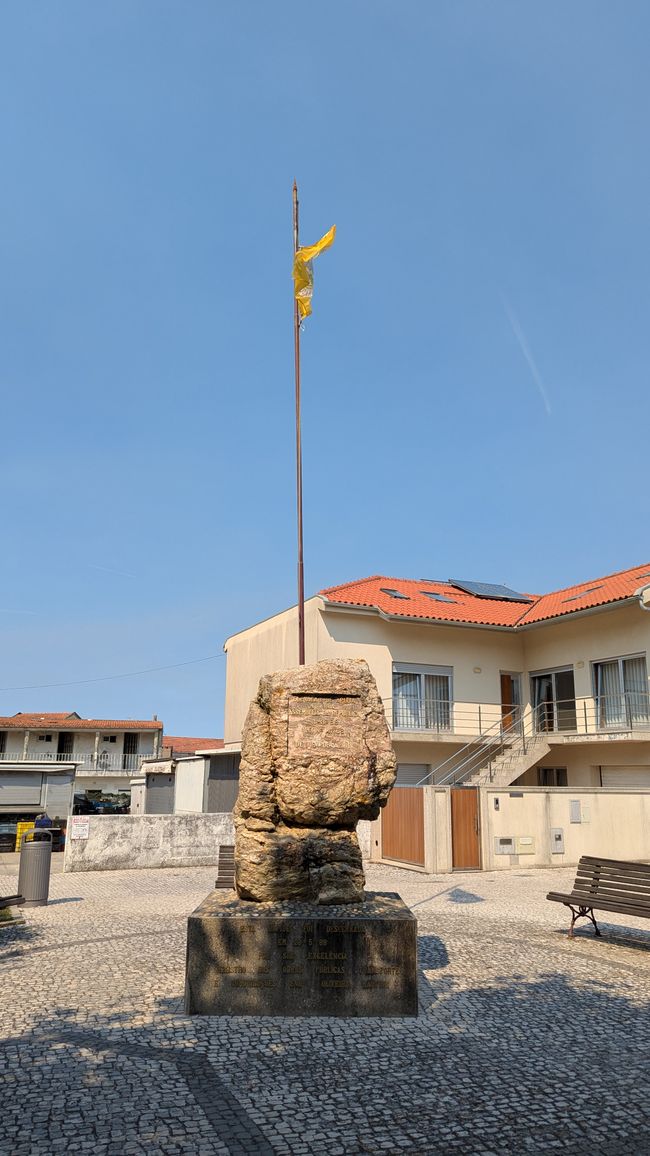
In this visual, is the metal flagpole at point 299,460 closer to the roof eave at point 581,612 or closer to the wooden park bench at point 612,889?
the wooden park bench at point 612,889

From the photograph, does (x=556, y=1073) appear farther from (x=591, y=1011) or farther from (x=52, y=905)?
(x=52, y=905)

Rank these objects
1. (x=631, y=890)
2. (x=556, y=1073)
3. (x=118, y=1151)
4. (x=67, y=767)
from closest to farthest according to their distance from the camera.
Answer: (x=118, y=1151) → (x=556, y=1073) → (x=631, y=890) → (x=67, y=767)

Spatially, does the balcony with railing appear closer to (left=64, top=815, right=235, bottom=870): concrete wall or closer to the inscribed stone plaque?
(left=64, top=815, right=235, bottom=870): concrete wall

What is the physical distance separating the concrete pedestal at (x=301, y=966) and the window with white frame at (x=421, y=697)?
18179 mm

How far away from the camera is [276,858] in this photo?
293 inches

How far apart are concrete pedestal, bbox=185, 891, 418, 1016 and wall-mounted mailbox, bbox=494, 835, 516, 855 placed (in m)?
11.5

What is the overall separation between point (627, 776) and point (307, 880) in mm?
18009

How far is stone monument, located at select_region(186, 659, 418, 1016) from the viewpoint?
6.59m

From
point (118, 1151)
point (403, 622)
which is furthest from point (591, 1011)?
point (403, 622)

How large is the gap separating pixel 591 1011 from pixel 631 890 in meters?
3.08

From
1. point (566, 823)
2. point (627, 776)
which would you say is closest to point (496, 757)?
point (627, 776)

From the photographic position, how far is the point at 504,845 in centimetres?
1750

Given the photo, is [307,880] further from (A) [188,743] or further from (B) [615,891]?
(A) [188,743]

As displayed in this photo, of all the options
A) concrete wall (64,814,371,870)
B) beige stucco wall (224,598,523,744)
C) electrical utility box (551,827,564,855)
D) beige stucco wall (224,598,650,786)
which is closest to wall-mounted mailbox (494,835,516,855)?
electrical utility box (551,827,564,855)
